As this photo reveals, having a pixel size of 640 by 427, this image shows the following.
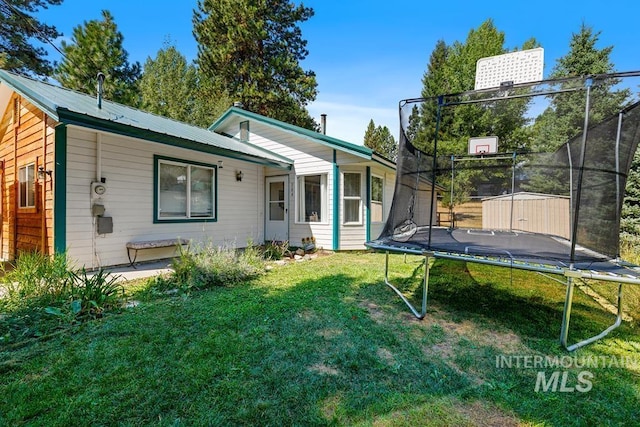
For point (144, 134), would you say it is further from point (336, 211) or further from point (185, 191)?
point (336, 211)

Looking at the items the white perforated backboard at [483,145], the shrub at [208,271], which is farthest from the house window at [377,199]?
the shrub at [208,271]

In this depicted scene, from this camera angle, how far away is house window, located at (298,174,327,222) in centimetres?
830

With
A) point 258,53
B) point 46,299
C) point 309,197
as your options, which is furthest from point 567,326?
point 258,53

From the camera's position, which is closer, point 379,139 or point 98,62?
point 98,62

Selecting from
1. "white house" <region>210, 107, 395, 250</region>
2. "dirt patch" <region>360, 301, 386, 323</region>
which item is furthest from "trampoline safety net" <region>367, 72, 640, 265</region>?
"white house" <region>210, 107, 395, 250</region>

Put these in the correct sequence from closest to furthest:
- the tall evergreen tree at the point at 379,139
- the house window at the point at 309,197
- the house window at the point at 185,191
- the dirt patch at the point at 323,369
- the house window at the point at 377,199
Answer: the dirt patch at the point at 323,369, the house window at the point at 185,191, the house window at the point at 309,197, the house window at the point at 377,199, the tall evergreen tree at the point at 379,139

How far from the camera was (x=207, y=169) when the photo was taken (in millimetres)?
7043

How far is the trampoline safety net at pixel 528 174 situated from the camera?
2906 mm

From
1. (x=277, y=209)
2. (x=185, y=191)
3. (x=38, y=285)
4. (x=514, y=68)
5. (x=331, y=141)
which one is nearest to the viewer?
(x=514, y=68)

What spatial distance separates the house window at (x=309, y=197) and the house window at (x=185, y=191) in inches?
93.6

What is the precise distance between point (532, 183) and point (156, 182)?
7299mm

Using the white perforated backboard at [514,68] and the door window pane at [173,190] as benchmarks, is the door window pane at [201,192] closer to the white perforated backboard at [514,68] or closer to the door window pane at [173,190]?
the door window pane at [173,190]

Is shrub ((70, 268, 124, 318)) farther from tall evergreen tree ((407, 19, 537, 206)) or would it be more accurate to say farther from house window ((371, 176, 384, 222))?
house window ((371, 176, 384, 222))

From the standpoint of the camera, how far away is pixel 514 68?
123 inches
